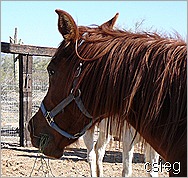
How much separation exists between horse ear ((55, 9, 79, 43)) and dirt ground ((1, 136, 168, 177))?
2205mm

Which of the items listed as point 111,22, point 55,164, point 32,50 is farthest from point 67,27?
point 32,50

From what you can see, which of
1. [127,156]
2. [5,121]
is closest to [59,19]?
[127,156]

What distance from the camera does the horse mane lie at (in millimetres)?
1396

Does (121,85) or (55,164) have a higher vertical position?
(121,85)

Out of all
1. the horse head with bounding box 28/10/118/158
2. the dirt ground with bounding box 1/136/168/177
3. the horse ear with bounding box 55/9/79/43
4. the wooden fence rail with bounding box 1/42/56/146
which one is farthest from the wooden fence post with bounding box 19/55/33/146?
the horse ear with bounding box 55/9/79/43

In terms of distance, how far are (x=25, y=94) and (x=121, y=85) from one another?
406cm

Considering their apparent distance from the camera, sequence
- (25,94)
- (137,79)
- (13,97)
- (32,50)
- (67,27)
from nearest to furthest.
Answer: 1. (137,79)
2. (67,27)
3. (32,50)
4. (25,94)
5. (13,97)

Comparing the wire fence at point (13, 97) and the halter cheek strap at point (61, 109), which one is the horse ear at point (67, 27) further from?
the wire fence at point (13, 97)

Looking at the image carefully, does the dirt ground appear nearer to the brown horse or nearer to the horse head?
the horse head

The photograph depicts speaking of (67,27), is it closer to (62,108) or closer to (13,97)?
(62,108)

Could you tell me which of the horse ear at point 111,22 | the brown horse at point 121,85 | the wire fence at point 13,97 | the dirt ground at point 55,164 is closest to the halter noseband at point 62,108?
the brown horse at point 121,85

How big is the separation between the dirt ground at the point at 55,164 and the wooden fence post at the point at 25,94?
0.68 feet

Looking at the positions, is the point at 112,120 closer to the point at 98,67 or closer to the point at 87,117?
the point at 87,117

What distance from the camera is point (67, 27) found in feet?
5.40
